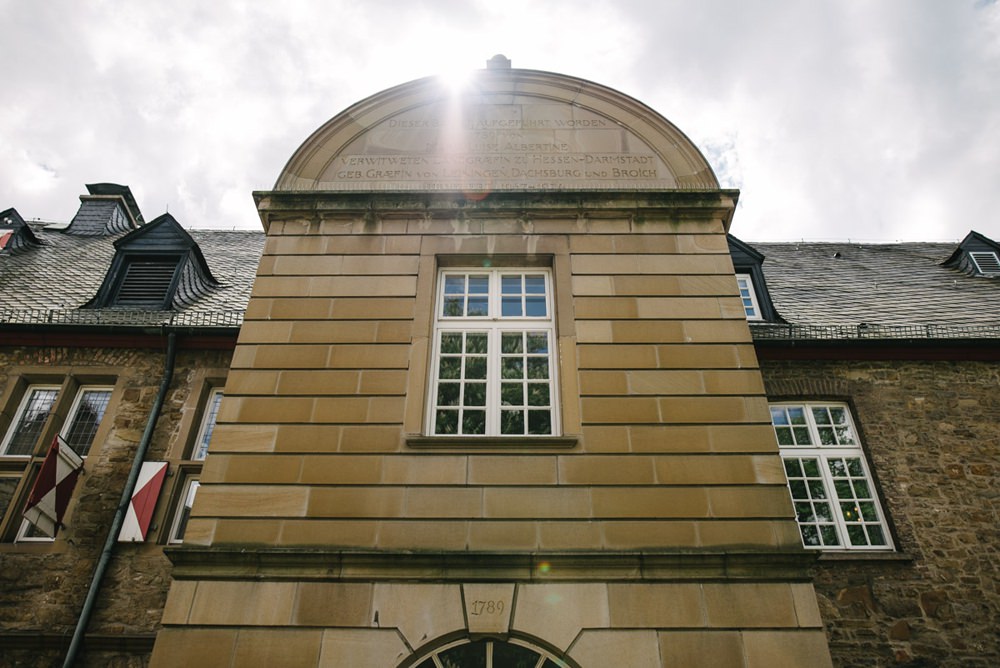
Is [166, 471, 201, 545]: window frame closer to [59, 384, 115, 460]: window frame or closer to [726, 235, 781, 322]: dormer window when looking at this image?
[59, 384, 115, 460]: window frame

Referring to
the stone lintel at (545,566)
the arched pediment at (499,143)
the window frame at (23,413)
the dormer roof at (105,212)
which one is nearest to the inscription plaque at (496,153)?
the arched pediment at (499,143)

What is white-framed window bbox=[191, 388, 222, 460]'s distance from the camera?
895 cm

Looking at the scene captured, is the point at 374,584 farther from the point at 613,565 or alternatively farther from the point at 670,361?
the point at 670,361

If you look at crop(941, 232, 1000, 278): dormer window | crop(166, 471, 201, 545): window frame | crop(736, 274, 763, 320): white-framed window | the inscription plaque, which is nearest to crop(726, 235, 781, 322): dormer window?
crop(736, 274, 763, 320): white-framed window

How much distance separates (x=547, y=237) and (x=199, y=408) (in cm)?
571

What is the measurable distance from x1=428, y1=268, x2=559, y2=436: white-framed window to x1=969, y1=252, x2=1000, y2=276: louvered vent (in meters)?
10.8

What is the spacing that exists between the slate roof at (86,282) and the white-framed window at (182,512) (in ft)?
7.90

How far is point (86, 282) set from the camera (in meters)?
11.8

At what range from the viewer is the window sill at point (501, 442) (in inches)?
241

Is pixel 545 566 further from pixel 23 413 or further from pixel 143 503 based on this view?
pixel 23 413

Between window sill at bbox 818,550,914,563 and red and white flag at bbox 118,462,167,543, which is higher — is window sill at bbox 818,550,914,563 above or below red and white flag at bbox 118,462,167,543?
below

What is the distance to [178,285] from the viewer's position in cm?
1102

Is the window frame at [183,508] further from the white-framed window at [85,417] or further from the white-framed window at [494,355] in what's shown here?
the white-framed window at [494,355]

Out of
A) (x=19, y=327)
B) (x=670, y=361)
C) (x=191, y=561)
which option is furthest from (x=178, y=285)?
(x=670, y=361)
